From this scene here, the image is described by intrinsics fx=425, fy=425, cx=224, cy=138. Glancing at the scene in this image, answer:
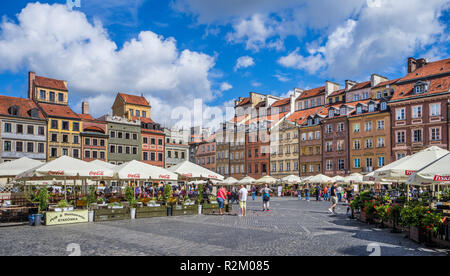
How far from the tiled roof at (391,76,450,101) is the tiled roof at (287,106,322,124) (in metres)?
15.2

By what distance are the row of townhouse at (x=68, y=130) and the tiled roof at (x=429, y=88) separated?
38.1 meters

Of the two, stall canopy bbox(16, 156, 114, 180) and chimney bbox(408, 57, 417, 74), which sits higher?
chimney bbox(408, 57, 417, 74)

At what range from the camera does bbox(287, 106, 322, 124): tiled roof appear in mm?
64562

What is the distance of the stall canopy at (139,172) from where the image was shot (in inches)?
789

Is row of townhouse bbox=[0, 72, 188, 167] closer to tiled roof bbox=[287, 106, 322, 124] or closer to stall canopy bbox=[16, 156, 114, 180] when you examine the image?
tiled roof bbox=[287, 106, 322, 124]

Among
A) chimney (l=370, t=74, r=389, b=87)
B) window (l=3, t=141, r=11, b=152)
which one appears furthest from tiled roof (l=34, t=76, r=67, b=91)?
chimney (l=370, t=74, r=389, b=87)

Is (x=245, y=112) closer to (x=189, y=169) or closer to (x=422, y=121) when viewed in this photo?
(x=422, y=121)

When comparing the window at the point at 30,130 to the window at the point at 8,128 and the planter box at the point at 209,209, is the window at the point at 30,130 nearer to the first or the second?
the window at the point at 8,128

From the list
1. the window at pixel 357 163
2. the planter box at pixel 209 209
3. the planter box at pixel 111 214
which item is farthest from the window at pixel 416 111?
the planter box at pixel 111 214

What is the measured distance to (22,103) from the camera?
57.0 metres

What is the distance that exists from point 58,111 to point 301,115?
36.1 meters

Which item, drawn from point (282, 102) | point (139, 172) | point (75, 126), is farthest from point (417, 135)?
point (75, 126)
